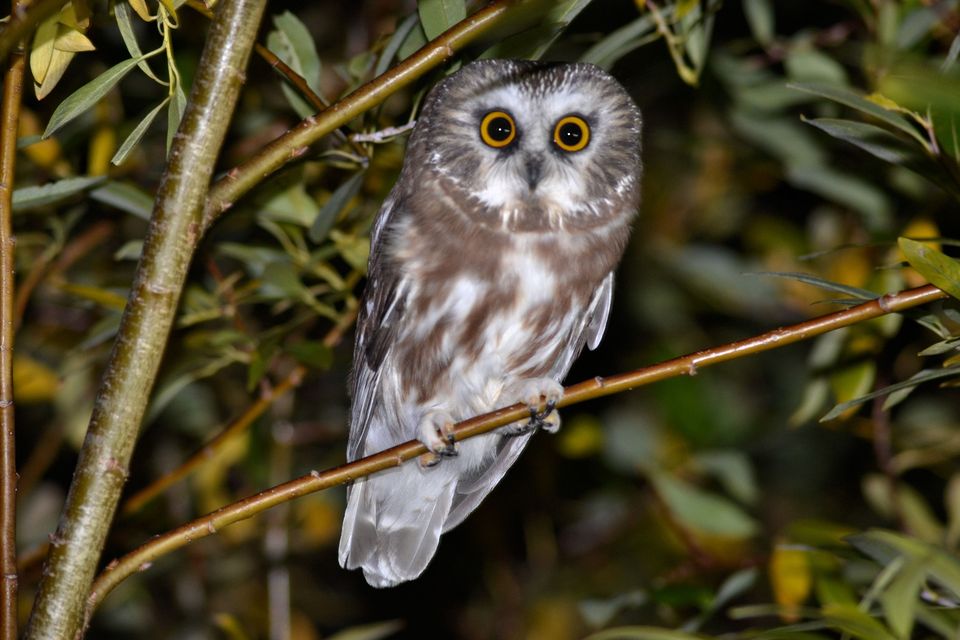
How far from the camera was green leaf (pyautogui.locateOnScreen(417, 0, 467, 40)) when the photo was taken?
7.01 ft

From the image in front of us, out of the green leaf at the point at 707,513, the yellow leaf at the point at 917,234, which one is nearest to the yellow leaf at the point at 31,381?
the green leaf at the point at 707,513

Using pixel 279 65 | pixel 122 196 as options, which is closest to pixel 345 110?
pixel 279 65

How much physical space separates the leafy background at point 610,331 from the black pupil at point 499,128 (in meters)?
0.27

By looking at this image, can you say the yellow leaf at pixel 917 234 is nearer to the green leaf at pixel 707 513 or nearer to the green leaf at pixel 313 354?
the green leaf at pixel 707 513

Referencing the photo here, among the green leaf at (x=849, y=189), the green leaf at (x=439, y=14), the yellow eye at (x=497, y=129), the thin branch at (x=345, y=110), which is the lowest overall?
the green leaf at (x=849, y=189)

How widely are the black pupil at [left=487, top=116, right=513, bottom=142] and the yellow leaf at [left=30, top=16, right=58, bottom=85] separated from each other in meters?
1.28

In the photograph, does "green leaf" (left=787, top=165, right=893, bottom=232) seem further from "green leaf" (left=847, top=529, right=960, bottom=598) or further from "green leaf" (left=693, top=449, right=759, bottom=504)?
"green leaf" (left=847, top=529, right=960, bottom=598)

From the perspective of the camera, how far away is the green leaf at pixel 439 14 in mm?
2137

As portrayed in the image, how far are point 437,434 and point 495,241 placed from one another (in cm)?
53

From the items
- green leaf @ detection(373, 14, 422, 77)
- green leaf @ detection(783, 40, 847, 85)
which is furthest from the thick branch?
green leaf @ detection(783, 40, 847, 85)

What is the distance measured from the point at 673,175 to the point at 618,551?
5.86 ft

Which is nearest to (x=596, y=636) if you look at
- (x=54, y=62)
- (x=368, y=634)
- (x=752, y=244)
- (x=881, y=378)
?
(x=368, y=634)

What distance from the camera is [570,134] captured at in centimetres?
297

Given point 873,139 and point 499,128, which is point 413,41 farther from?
point 873,139
